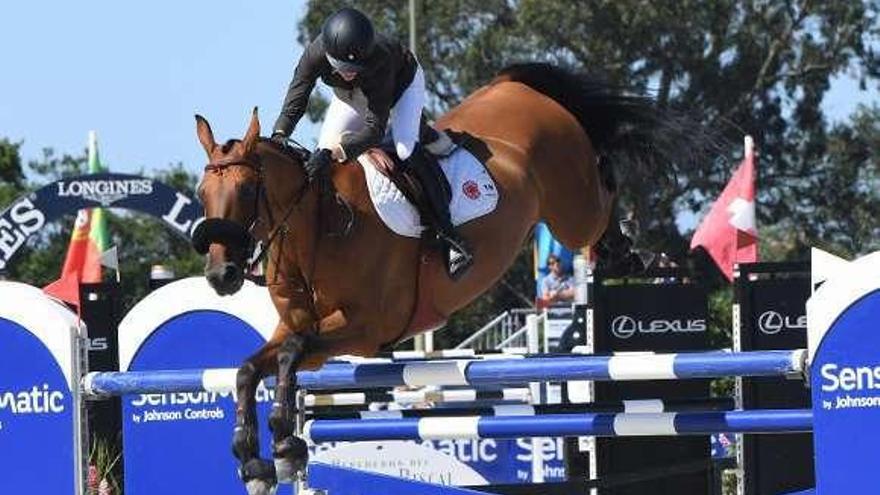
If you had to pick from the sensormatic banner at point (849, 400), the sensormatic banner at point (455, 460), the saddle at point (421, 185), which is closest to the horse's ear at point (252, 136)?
the saddle at point (421, 185)

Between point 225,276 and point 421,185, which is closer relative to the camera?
point 225,276

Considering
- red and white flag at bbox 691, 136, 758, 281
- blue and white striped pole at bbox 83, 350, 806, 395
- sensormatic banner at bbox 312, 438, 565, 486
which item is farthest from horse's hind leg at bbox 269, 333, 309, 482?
red and white flag at bbox 691, 136, 758, 281

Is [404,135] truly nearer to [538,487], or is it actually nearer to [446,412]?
[538,487]

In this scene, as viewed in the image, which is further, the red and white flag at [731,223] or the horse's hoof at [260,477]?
the red and white flag at [731,223]

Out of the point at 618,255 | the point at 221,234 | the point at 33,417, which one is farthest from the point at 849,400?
the point at 618,255

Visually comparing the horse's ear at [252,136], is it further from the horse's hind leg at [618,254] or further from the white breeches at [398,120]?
the horse's hind leg at [618,254]

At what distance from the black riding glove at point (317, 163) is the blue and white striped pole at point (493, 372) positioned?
2.08 feet

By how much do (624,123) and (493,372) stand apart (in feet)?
8.35

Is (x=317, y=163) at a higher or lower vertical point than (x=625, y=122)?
lower

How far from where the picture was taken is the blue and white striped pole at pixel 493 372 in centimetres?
568

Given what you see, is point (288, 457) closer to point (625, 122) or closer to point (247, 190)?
point (247, 190)

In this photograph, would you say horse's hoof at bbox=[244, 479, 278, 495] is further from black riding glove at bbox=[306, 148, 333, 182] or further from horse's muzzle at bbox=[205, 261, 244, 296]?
black riding glove at bbox=[306, 148, 333, 182]

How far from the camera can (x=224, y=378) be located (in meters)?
6.21

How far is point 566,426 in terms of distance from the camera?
6367mm
